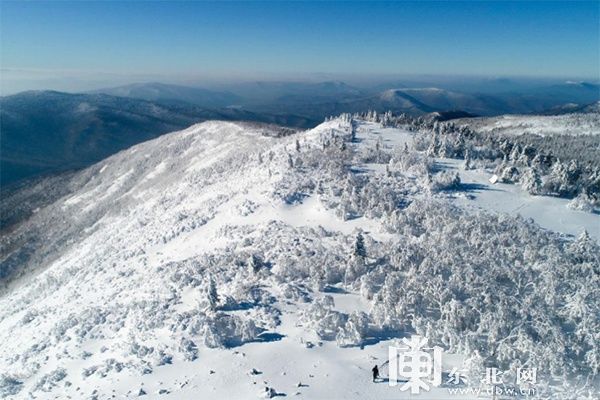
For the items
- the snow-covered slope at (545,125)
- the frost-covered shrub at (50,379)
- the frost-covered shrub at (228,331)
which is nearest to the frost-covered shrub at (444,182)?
the frost-covered shrub at (228,331)

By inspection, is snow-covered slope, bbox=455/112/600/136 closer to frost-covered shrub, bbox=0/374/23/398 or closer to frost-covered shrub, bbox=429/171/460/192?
frost-covered shrub, bbox=429/171/460/192

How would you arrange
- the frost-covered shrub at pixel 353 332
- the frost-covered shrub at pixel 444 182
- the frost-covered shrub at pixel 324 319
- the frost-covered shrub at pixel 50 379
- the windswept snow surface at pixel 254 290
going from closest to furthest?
the windswept snow surface at pixel 254 290 → the frost-covered shrub at pixel 353 332 → the frost-covered shrub at pixel 50 379 → the frost-covered shrub at pixel 324 319 → the frost-covered shrub at pixel 444 182

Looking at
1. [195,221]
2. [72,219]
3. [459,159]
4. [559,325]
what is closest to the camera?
[559,325]

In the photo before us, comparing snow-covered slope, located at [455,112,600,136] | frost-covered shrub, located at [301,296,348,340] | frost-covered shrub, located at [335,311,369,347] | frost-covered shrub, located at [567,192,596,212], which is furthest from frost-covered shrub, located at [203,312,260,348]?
snow-covered slope, located at [455,112,600,136]

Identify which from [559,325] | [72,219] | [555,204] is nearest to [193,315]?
[559,325]

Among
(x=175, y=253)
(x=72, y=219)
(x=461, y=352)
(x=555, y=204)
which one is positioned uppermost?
(x=555, y=204)

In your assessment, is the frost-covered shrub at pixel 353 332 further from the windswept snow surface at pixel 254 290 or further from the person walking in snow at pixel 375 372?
the person walking in snow at pixel 375 372

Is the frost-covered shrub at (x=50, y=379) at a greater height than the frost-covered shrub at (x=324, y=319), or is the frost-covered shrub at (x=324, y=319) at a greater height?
the frost-covered shrub at (x=324, y=319)

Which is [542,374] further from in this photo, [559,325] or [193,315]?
[193,315]
